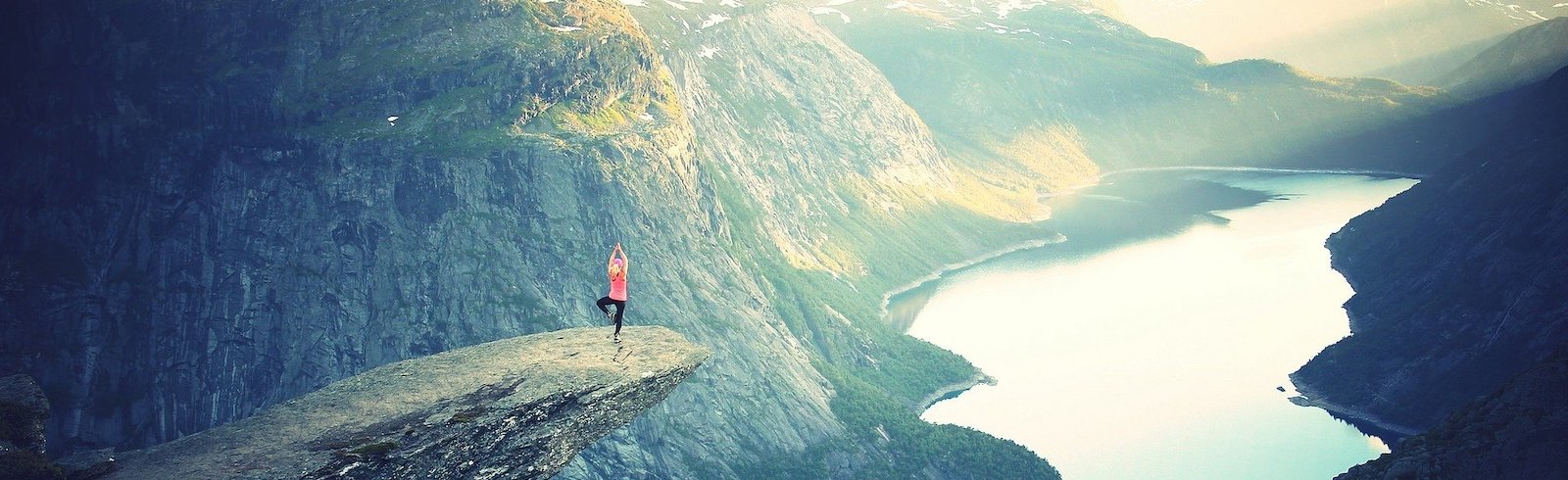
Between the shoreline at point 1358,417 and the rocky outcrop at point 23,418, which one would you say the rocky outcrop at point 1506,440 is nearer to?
the shoreline at point 1358,417

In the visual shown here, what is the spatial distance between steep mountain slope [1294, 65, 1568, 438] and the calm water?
5.92 m

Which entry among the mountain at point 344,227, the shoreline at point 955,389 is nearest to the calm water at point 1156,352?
the shoreline at point 955,389

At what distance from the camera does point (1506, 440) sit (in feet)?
193

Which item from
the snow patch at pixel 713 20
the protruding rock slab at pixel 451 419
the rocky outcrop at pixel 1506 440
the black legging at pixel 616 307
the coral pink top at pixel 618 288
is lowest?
the rocky outcrop at pixel 1506 440

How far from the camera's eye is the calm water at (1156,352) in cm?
10175

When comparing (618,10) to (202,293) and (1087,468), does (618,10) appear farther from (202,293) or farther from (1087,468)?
(1087,468)

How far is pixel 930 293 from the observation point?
176 metres

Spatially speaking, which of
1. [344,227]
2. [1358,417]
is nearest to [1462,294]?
[1358,417]

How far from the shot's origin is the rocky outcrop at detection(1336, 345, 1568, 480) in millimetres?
56938

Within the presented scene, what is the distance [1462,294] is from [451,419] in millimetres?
128068

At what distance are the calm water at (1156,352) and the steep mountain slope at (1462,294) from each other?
592 centimetres

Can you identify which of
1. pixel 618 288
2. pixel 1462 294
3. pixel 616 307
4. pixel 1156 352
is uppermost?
pixel 1462 294

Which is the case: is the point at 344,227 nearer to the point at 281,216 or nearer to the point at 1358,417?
the point at 281,216

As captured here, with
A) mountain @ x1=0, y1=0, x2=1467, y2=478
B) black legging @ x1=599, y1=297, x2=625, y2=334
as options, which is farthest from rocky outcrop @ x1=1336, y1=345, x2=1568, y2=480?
black legging @ x1=599, y1=297, x2=625, y2=334
